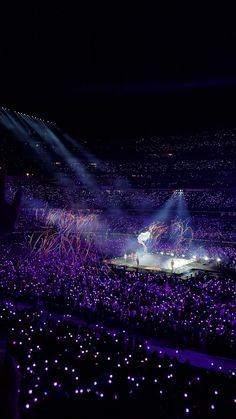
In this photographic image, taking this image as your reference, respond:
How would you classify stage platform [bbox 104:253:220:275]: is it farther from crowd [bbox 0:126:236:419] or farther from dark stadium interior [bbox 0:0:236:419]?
crowd [bbox 0:126:236:419]

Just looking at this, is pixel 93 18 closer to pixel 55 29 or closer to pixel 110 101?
pixel 55 29

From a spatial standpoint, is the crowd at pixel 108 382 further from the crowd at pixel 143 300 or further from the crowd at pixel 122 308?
the crowd at pixel 143 300

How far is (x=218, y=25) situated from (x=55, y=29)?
2052 millimetres

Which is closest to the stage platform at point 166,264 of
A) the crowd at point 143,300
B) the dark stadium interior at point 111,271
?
the dark stadium interior at point 111,271

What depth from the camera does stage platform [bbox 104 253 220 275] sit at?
21312mm

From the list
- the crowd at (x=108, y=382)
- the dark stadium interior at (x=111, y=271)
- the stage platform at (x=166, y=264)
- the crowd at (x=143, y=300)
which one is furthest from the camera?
the stage platform at (x=166, y=264)

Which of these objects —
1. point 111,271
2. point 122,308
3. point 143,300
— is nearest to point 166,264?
point 111,271

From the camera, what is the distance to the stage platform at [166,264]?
21.3 m

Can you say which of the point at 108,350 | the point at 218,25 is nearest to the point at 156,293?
the point at 108,350

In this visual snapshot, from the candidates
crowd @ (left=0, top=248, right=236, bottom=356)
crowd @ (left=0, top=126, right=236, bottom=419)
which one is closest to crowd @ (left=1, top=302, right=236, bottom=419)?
crowd @ (left=0, top=126, right=236, bottom=419)

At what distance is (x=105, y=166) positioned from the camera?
38.3 meters

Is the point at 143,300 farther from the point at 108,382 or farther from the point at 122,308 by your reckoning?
the point at 108,382

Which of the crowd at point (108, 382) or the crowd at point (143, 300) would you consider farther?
the crowd at point (143, 300)

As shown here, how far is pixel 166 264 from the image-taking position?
2325 centimetres
